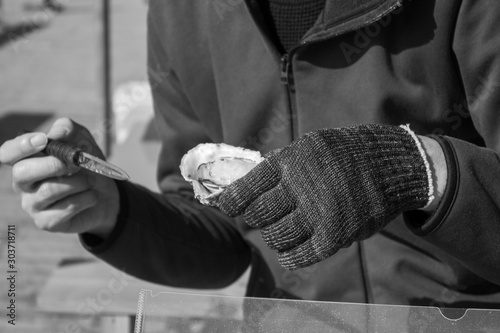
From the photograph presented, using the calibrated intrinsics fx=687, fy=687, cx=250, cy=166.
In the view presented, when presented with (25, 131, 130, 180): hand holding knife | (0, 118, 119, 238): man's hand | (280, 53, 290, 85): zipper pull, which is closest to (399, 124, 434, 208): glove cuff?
(280, 53, 290, 85): zipper pull

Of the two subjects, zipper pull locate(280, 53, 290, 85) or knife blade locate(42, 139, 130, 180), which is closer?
knife blade locate(42, 139, 130, 180)

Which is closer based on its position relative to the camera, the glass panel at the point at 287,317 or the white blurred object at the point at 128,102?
the glass panel at the point at 287,317

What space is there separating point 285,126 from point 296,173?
0.39 metres

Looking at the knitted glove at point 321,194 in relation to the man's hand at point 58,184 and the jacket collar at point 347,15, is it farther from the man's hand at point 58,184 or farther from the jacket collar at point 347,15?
the man's hand at point 58,184

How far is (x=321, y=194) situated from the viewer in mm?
904

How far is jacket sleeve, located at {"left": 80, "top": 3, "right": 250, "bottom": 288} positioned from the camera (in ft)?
4.44

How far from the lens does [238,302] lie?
0.92m

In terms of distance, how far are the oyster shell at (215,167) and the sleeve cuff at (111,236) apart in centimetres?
21

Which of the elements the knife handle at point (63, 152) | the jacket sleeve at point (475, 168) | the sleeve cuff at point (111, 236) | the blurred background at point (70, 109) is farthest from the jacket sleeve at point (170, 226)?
the jacket sleeve at point (475, 168)

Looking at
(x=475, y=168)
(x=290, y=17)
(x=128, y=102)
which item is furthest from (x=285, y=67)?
(x=128, y=102)

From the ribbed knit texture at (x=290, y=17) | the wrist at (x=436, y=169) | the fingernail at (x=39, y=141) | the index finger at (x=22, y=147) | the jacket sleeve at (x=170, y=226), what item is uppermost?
the ribbed knit texture at (x=290, y=17)

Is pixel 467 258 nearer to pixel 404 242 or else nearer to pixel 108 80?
pixel 404 242

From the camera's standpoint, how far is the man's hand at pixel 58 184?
1146mm

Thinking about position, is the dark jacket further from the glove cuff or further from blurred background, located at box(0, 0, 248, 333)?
blurred background, located at box(0, 0, 248, 333)
